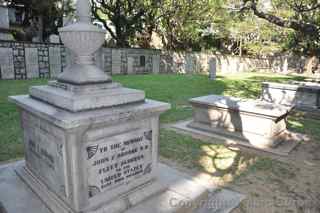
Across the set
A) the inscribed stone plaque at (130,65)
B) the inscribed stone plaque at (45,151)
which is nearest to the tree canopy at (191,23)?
the inscribed stone plaque at (130,65)

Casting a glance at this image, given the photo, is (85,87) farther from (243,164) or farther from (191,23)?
(191,23)

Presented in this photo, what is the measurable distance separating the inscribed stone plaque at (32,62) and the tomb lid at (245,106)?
10.7 metres

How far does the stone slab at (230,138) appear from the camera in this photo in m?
4.79

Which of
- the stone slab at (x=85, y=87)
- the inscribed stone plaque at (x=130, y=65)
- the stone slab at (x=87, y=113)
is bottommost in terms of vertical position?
the stone slab at (x=87, y=113)

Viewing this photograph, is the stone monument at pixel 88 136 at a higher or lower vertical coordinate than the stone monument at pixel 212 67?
lower

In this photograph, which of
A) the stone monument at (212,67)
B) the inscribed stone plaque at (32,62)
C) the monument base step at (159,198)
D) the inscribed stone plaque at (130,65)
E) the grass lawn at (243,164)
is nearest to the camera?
the monument base step at (159,198)

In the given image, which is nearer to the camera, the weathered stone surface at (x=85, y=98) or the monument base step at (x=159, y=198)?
the weathered stone surface at (x=85, y=98)

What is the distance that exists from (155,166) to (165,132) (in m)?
2.65

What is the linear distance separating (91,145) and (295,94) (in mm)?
8304

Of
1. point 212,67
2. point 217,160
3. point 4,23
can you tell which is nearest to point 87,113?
point 217,160

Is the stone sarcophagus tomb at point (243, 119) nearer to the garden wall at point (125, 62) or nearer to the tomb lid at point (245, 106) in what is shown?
the tomb lid at point (245, 106)

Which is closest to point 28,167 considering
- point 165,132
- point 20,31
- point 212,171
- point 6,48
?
point 212,171

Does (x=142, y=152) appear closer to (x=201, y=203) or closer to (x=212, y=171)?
(x=201, y=203)

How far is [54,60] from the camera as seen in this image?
1392cm
